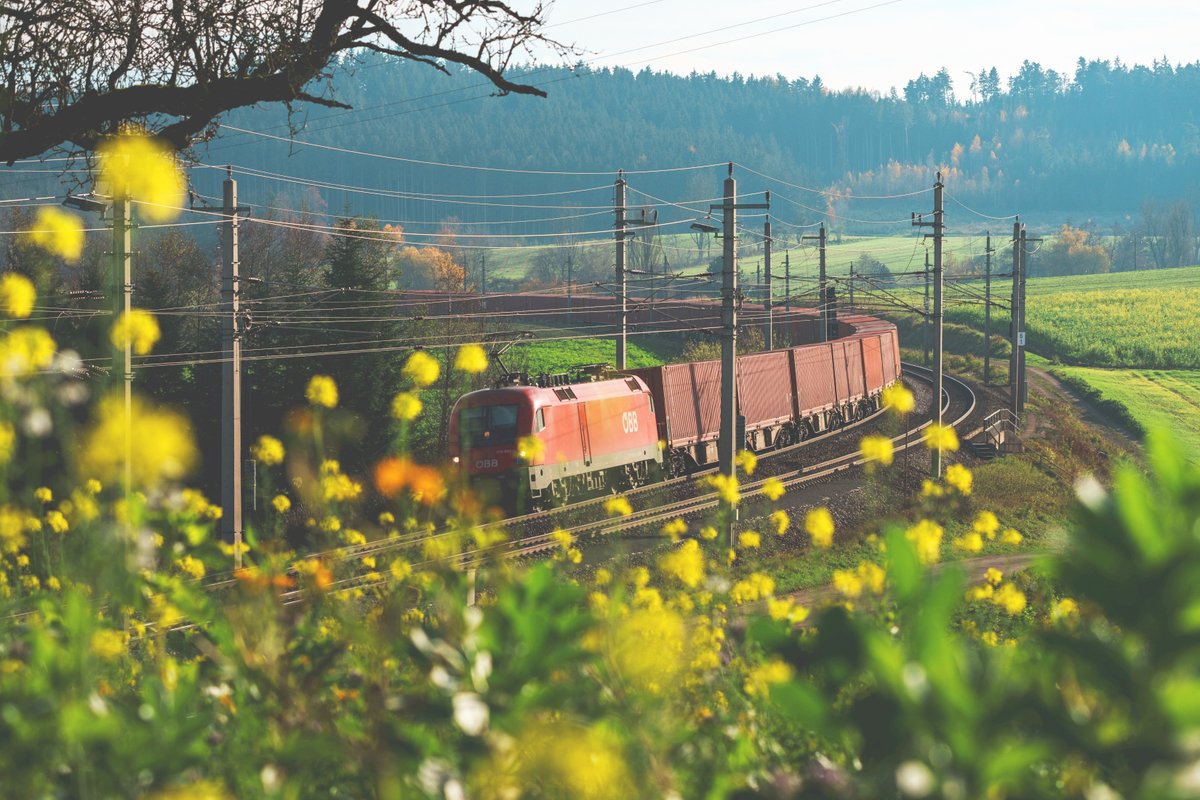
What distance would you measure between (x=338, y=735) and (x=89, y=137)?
561cm

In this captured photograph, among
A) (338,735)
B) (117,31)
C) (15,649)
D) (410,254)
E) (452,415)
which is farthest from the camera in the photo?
(410,254)

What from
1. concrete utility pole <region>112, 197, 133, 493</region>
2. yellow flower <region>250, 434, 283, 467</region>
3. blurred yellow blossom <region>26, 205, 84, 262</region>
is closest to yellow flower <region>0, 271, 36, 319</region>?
blurred yellow blossom <region>26, 205, 84, 262</region>

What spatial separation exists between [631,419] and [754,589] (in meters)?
23.0

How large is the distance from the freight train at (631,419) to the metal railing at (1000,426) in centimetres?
520

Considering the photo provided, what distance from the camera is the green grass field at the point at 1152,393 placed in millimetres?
53750

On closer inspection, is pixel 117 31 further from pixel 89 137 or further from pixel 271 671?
pixel 271 671

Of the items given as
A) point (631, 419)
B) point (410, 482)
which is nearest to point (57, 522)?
point (410, 482)

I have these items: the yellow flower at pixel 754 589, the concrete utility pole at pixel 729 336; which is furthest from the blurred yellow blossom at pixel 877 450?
the concrete utility pole at pixel 729 336

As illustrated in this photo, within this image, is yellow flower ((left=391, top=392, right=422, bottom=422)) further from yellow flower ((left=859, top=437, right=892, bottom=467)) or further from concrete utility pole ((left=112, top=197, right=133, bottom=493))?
yellow flower ((left=859, top=437, right=892, bottom=467))

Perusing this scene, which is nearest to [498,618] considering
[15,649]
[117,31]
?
[15,649]

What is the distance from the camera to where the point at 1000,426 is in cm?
4109

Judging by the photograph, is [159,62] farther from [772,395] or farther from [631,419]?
[772,395]

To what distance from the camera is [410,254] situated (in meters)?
121

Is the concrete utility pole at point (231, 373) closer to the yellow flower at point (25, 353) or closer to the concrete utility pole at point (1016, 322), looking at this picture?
the yellow flower at point (25, 353)
